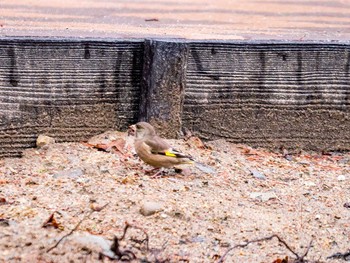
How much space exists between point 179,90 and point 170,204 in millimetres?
1310

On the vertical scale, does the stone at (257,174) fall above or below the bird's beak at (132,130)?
below

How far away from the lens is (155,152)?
18.1 feet

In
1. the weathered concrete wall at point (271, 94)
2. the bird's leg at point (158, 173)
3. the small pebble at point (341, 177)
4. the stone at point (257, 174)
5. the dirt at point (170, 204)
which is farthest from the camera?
the weathered concrete wall at point (271, 94)

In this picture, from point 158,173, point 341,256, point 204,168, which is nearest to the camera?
point 341,256

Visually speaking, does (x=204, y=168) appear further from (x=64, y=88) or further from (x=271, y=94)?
(x=64, y=88)

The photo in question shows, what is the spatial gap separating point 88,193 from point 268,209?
1.02 m

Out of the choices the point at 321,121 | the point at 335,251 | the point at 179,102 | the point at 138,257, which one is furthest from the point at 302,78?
the point at 138,257

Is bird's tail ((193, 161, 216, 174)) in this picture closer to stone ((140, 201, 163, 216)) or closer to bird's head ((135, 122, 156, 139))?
Result: bird's head ((135, 122, 156, 139))

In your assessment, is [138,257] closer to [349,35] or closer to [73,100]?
[73,100]

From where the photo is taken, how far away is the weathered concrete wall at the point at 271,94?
5.93 meters

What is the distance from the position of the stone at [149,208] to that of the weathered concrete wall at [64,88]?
4.45ft

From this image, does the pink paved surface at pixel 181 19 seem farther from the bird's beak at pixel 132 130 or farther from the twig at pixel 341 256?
the twig at pixel 341 256

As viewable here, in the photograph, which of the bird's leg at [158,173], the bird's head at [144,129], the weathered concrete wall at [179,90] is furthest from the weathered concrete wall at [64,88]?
the bird's leg at [158,173]

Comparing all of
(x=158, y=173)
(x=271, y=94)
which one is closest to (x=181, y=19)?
(x=271, y=94)
